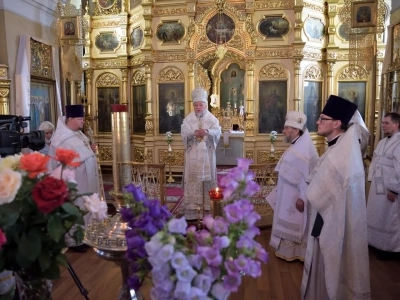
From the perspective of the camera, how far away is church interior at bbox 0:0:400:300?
8188 mm

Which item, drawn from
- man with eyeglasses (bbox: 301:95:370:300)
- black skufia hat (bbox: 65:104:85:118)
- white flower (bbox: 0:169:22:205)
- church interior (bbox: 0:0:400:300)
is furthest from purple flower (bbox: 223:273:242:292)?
church interior (bbox: 0:0:400:300)

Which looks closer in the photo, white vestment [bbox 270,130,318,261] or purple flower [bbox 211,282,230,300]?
purple flower [bbox 211,282,230,300]

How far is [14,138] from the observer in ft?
7.54

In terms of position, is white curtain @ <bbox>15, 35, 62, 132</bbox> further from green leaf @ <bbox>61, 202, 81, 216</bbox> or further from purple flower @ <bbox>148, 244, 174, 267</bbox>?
purple flower @ <bbox>148, 244, 174, 267</bbox>

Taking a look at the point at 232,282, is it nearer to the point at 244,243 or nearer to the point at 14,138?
the point at 244,243

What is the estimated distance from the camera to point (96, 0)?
1159cm

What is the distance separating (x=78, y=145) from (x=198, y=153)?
74.9 inches

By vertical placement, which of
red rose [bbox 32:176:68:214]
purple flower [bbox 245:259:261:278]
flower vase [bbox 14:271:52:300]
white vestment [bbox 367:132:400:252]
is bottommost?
white vestment [bbox 367:132:400:252]

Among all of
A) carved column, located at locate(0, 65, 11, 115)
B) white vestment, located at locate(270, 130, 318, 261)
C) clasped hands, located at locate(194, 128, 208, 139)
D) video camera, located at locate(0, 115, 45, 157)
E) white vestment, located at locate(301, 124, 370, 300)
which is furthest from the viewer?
carved column, located at locate(0, 65, 11, 115)

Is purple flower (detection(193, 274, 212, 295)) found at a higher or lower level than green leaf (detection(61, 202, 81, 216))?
lower

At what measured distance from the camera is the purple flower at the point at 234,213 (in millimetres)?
1024

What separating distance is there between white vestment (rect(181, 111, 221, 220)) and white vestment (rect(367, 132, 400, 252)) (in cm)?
236

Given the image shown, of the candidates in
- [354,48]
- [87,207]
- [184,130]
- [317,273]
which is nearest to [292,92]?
[354,48]

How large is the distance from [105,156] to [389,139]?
903 cm
